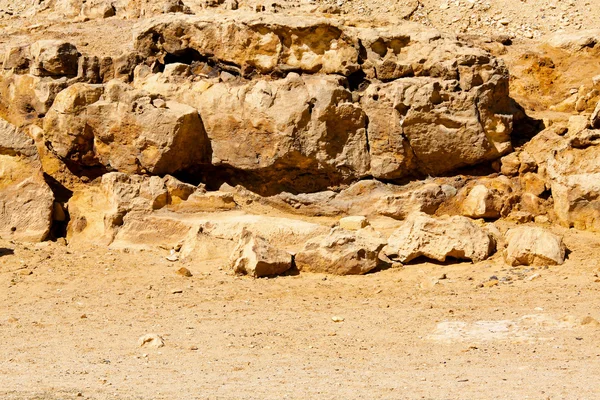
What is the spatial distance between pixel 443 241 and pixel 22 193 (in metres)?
5.64

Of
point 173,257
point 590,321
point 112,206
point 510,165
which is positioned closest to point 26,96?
point 112,206

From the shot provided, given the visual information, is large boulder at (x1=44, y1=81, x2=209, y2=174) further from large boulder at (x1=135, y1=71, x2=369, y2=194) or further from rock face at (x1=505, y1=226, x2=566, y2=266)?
rock face at (x1=505, y1=226, x2=566, y2=266)

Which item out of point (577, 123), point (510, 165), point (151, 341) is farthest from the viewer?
point (577, 123)

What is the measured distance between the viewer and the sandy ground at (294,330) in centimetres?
556

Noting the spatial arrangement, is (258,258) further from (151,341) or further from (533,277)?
(533,277)

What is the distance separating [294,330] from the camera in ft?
24.4

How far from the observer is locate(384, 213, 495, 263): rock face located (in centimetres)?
962

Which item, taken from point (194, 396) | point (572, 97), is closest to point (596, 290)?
point (194, 396)

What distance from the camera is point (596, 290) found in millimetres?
8305

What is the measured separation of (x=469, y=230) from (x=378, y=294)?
1680 millimetres

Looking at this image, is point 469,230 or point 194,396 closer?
point 194,396

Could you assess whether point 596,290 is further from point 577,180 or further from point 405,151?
point 405,151

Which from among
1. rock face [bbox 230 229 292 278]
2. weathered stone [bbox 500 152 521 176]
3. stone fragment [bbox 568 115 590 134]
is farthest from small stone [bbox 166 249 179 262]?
stone fragment [bbox 568 115 590 134]

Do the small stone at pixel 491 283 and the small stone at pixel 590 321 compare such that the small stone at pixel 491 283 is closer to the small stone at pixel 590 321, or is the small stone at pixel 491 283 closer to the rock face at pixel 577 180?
the small stone at pixel 590 321
